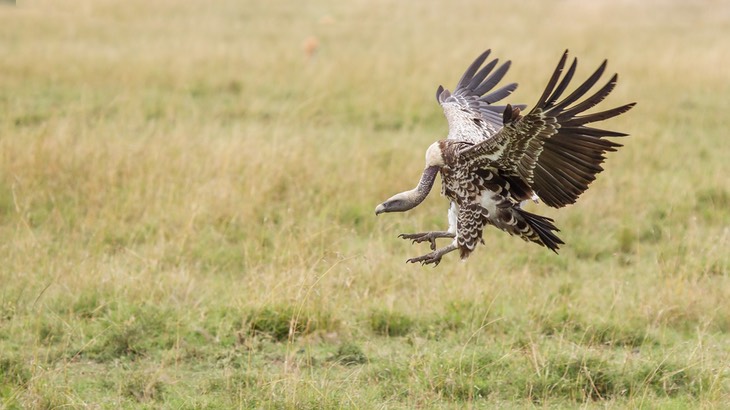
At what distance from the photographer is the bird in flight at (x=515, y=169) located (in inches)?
173

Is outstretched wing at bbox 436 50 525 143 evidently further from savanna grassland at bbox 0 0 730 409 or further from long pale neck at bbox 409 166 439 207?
savanna grassland at bbox 0 0 730 409

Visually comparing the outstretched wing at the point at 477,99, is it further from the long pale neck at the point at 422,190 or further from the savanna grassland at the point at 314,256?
the savanna grassland at the point at 314,256

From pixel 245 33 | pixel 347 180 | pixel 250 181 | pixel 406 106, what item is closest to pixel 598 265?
pixel 347 180

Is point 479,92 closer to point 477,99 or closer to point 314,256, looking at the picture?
point 477,99

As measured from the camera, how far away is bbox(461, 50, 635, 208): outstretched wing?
433 cm

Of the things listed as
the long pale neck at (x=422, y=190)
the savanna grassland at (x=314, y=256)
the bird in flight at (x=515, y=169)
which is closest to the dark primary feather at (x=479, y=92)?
the bird in flight at (x=515, y=169)

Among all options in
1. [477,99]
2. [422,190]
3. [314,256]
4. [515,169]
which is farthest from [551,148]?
[314,256]

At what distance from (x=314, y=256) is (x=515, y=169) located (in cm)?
213

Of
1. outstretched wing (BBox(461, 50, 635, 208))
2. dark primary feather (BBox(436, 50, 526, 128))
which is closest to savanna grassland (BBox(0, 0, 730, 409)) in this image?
outstretched wing (BBox(461, 50, 635, 208))

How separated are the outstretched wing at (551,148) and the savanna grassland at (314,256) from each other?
1.08 meters

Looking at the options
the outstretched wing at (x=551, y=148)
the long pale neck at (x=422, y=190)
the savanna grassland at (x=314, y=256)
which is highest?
the outstretched wing at (x=551, y=148)

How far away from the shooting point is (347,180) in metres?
8.30

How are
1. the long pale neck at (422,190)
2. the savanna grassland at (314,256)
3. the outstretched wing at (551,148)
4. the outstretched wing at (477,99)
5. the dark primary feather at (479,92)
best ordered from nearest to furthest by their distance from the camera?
the outstretched wing at (551,148) < the long pale neck at (422,190) < the savanna grassland at (314,256) < the outstretched wing at (477,99) < the dark primary feather at (479,92)

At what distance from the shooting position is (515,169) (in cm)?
480
